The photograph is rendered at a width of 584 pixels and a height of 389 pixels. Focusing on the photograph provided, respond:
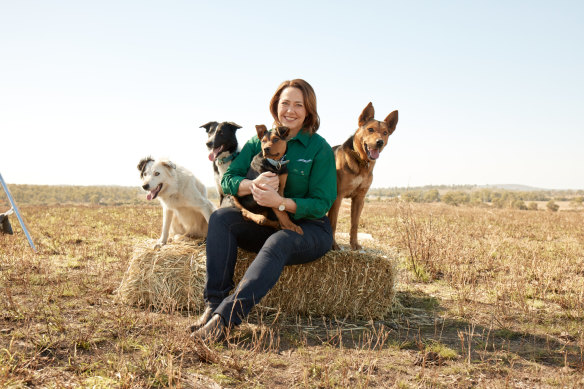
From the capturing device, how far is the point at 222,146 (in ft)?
16.7

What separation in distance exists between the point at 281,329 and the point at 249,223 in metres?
1.00

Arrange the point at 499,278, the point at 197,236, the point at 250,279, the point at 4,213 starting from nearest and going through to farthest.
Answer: the point at 250,279
the point at 197,236
the point at 499,278
the point at 4,213

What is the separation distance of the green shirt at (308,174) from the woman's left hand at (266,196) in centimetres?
27

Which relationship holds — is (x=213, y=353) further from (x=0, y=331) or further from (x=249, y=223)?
(x=0, y=331)

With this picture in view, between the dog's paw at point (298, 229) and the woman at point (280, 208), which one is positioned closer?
the woman at point (280, 208)

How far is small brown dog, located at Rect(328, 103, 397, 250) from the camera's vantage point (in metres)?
4.50

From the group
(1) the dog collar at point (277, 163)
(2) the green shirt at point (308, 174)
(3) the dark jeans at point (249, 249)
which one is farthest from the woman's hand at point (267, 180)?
(3) the dark jeans at point (249, 249)

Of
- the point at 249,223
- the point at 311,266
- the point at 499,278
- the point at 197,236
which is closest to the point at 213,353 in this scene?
the point at 249,223

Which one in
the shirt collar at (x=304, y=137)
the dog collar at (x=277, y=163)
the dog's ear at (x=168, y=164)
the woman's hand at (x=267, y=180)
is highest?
the shirt collar at (x=304, y=137)

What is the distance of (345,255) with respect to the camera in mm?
4348

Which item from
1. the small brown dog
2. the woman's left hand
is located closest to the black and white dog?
the small brown dog

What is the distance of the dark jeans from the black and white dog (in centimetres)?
126

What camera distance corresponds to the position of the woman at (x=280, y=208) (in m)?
3.28

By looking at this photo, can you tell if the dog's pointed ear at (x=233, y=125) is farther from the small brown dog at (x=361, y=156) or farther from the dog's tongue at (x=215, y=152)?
the small brown dog at (x=361, y=156)
